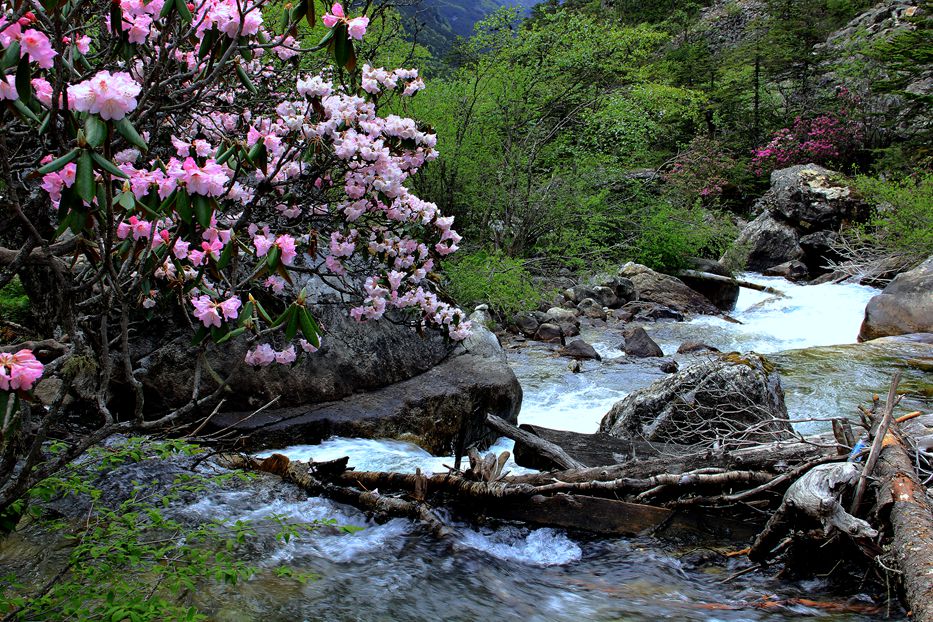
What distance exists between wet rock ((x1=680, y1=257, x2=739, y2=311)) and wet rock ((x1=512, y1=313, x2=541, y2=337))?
6.05 meters

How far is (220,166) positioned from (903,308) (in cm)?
1155

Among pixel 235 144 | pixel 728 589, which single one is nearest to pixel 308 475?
pixel 235 144

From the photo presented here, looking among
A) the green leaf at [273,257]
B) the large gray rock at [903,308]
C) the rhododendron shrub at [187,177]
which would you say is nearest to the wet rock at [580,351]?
the rhododendron shrub at [187,177]

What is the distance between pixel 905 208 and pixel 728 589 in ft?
46.5

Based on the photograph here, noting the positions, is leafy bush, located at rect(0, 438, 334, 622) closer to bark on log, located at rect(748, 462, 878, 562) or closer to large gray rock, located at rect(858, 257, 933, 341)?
bark on log, located at rect(748, 462, 878, 562)

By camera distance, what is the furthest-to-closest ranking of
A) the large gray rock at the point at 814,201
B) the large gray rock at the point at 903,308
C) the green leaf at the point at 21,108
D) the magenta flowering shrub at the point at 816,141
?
the magenta flowering shrub at the point at 816,141 → the large gray rock at the point at 814,201 → the large gray rock at the point at 903,308 → the green leaf at the point at 21,108

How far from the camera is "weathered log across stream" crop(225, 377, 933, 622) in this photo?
2.65 meters

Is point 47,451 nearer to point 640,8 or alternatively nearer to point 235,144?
point 235,144

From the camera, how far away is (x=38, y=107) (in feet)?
5.87

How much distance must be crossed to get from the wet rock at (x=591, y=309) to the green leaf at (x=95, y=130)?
41.2ft

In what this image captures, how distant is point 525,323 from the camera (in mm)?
11781

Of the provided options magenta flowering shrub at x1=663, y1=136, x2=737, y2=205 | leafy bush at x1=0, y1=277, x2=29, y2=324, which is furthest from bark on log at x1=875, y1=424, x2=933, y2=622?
magenta flowering shrub at x1=663, y1=136, x2=737, y2=205

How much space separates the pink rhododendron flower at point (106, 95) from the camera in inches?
61.0

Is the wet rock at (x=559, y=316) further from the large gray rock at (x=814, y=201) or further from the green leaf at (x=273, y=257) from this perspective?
the large gray rock at (x=814, y=201)
